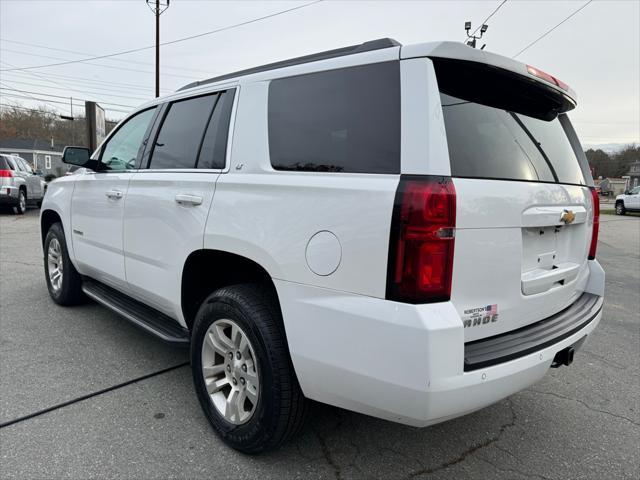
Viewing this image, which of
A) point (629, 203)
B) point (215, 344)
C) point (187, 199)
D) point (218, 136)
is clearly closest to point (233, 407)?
point (215, 344)

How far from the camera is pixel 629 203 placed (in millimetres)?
24953

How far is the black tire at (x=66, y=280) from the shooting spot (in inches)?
171

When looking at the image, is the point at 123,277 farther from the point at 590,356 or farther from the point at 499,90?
the point at 590,356

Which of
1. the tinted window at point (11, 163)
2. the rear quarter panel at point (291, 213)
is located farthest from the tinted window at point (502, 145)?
the tinted window at point (11, 163)

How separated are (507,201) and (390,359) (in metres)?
0.84

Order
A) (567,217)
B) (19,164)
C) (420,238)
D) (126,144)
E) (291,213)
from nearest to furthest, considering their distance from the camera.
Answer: (420,238) < (291,213) < (567,217) < (126,144) < (19,164)

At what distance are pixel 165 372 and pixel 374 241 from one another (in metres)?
2.29

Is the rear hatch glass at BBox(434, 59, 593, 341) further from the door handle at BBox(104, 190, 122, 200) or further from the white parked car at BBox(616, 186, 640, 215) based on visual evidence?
the white parked car at BBox(616, 186, 640, 215)

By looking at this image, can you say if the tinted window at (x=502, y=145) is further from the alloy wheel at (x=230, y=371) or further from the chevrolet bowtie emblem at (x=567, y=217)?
the alloy wheel at (x=230, y=371)

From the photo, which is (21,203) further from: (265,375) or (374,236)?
(374,236)

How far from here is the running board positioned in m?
2.85

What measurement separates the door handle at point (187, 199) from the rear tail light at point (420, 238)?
1291 millimetres

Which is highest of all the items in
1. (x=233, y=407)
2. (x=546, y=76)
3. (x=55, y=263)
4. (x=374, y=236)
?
(x=546, y=76)

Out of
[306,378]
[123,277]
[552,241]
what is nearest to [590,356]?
[552,241]
